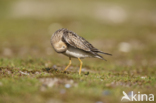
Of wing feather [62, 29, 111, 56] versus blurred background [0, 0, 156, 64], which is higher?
blurred background [0, 0, 156, 64]

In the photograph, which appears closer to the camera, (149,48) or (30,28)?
(149,48)

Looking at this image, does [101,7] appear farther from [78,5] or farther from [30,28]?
[30,28]

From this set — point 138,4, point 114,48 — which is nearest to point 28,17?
point 114,48

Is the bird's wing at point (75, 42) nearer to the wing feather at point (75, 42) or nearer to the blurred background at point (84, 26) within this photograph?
the wing feather at point (75, 42)

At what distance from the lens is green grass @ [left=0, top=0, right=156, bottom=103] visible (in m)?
6.53

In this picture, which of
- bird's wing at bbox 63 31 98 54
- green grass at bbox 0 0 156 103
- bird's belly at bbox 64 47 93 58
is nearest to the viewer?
green grass at bbox 0 0 156 103

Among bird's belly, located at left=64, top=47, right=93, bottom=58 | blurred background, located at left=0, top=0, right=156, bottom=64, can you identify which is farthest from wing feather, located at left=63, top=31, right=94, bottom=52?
blurred background, located at left=0, top=0, right=156, bottom=64

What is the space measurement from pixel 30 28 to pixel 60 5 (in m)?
14.5

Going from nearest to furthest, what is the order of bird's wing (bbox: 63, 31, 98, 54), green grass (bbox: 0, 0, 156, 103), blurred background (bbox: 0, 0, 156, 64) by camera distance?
1. green grass (bbox: 0, 0, 156, 103)
2. bird's wing (bbox: 63, 31, 98, 54)
3. blurred background (bbox: 0, 0, 156, 64)

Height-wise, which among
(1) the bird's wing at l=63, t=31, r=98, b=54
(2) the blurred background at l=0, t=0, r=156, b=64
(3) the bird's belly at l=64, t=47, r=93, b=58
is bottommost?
(3) the bird's belly at l=64, t=47, r=93, b=58

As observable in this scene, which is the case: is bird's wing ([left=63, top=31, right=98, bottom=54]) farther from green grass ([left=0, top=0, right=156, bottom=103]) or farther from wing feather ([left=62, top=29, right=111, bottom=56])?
green grass ([left=0, top=0, right=156, bottom=103])

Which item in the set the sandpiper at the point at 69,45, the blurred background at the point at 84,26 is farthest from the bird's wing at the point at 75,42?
the blurred background at the point at 84,26

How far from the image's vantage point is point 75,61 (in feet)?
54.1

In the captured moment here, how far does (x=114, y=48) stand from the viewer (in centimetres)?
1992
